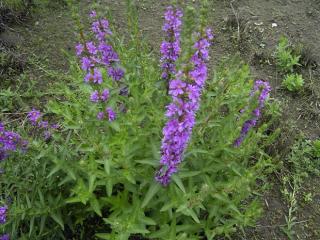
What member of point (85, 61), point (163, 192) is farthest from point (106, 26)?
point (163, 192)

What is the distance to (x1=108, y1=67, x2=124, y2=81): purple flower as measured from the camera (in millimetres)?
3461

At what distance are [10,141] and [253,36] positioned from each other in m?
4.24

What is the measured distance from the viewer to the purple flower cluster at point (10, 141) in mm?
3102

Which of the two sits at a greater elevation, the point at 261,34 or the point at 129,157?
the point at 129,157

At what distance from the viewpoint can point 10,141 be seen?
3.13 metres

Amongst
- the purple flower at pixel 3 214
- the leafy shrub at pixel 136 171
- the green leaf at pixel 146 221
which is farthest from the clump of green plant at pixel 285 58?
the purple flower at pixel 3 214

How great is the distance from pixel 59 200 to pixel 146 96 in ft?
3.72

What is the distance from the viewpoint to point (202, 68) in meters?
2.87

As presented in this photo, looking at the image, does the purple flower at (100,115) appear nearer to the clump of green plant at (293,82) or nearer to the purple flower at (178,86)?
the purple flower at (178,86)

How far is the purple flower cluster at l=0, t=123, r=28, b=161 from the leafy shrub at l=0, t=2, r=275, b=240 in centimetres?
11

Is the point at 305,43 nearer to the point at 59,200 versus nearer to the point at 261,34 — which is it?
the point at 261,34

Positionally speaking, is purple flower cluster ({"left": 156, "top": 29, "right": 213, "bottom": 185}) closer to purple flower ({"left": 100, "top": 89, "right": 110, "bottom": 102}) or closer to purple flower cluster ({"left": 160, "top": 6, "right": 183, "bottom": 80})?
purple flower cluster ({"left": 160, "top": 6, "right": 183, "bottom": 80})

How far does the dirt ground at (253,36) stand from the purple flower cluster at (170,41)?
196 centimetres

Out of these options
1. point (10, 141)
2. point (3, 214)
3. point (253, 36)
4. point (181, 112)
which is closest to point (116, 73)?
point (10, 141)
